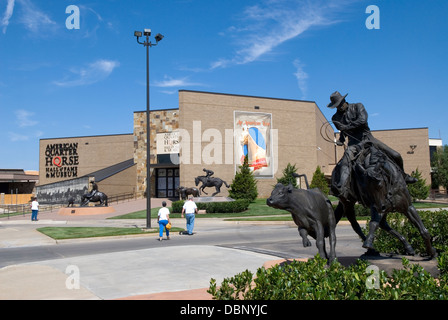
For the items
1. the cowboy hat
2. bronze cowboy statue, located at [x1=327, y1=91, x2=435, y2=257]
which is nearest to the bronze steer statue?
bronze cowboy statue, located at [x1=327, y1=91, x2=435, y2=257]

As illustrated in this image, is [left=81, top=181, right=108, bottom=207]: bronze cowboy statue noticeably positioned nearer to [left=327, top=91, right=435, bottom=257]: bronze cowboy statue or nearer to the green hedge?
the green hedge

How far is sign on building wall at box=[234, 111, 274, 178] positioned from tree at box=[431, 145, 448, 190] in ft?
89.2

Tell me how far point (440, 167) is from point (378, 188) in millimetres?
57470

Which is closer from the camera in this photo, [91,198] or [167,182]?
[91,198]

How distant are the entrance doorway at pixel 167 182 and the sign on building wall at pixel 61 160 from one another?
14447 mm

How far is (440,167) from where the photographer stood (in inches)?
2212

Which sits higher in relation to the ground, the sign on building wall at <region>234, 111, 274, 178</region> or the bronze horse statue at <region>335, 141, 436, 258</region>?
the sign on building wall at <region>234, 111, 274, 178</region>

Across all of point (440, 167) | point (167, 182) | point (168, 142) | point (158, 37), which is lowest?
point (167, 182)

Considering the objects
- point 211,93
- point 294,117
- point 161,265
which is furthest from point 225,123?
point 161,265

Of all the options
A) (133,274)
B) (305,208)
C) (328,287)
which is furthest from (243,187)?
(328,287)

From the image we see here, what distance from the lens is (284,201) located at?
6.74 m

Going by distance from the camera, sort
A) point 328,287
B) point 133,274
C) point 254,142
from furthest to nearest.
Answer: point 254,142 → point 133,274 → point 328,287

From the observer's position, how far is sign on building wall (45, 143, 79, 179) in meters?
57.6

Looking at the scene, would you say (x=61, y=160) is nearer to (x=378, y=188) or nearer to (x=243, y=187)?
(x=243, y=187)
